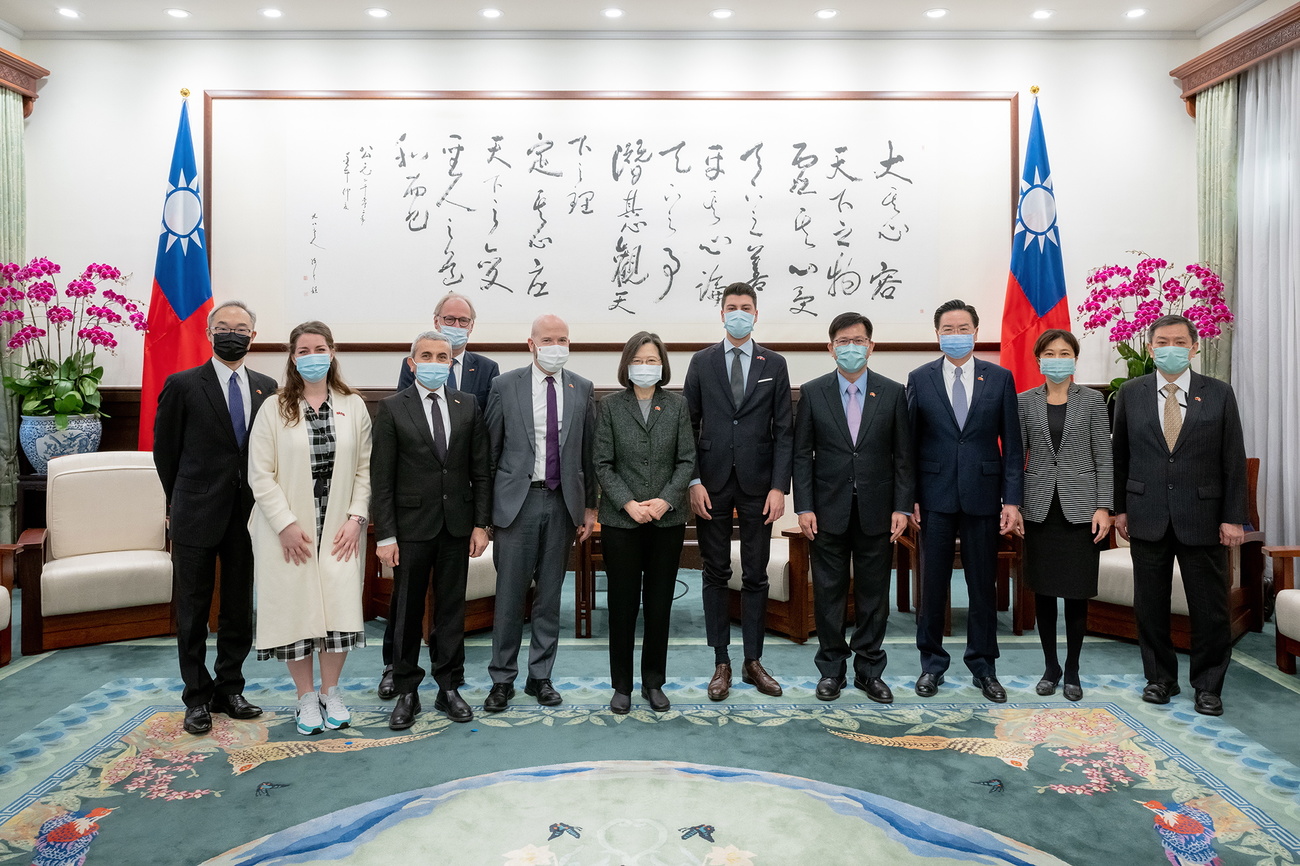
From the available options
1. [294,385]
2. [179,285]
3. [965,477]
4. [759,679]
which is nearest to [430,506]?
[294,385]

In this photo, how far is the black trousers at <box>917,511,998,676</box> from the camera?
341 cm

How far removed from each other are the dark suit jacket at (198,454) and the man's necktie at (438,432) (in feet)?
2.09

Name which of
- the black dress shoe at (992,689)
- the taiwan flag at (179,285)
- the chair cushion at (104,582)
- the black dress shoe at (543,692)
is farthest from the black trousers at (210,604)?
the black dress shoe at (992,689)

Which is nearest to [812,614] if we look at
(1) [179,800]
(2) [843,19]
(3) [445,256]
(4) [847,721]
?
(4) [847,721]

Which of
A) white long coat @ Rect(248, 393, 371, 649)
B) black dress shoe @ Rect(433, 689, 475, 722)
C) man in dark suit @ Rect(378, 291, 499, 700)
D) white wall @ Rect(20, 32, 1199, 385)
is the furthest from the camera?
white wall @ Rect(20, 32, 1199, 385)

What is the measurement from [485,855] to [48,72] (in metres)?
6.20

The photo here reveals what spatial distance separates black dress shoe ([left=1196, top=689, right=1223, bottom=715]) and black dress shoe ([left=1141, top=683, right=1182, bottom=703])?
10 centimetres

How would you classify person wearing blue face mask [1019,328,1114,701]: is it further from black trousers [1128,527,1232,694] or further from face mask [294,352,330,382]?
face mask [294,352,330,382]

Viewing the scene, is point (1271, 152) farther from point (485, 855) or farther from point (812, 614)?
point (485, 855)

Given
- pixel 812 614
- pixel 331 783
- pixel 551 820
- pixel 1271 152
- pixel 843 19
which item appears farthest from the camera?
pixel 843 19

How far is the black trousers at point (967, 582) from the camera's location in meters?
3.41

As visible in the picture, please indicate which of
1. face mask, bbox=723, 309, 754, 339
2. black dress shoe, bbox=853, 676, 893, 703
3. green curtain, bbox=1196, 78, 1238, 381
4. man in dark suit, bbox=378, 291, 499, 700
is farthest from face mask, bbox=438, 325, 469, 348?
green curtain, bbox=1196, 78, 1238, 381

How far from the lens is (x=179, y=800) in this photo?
2.53 meters

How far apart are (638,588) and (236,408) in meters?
1.69
